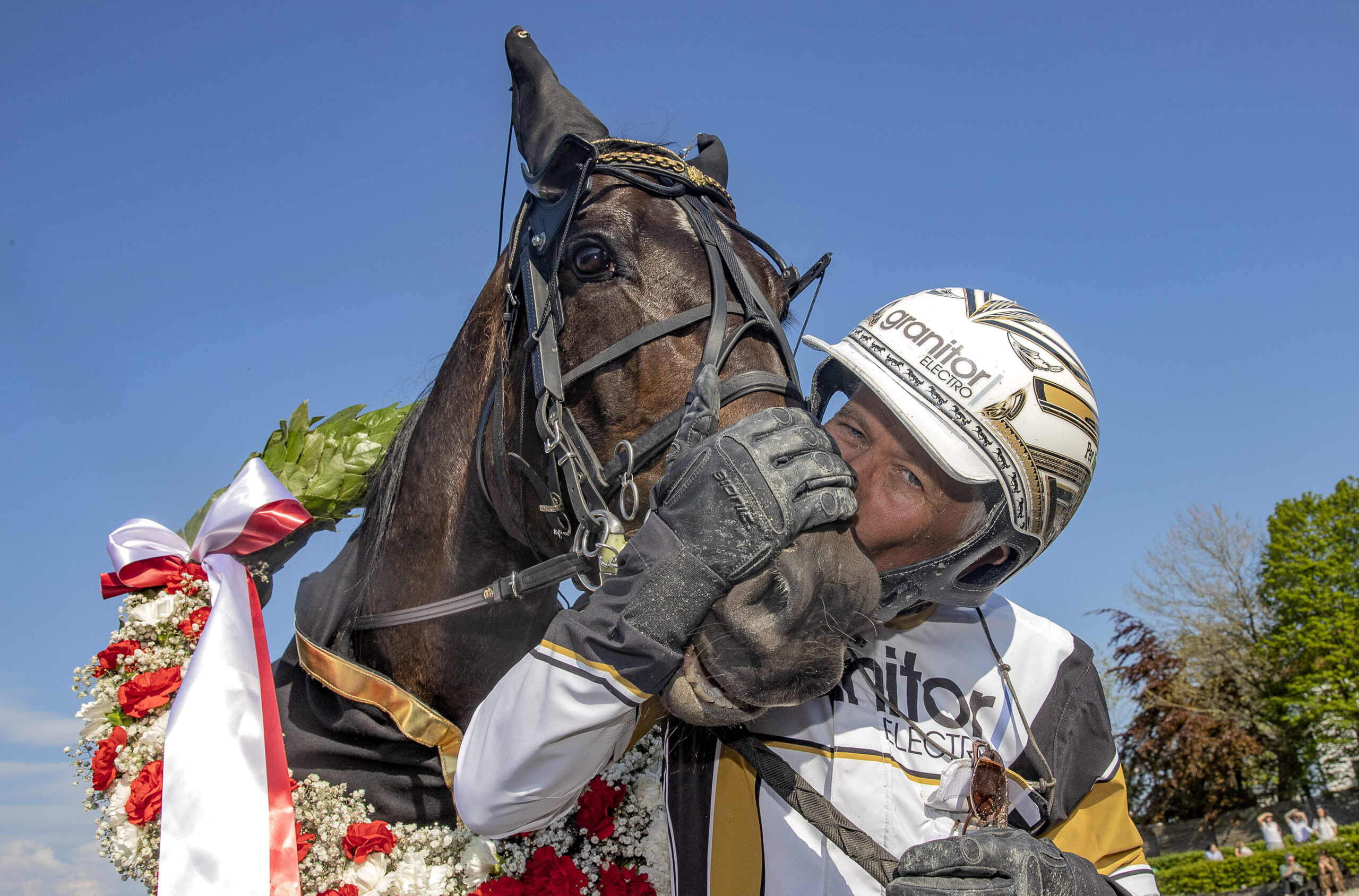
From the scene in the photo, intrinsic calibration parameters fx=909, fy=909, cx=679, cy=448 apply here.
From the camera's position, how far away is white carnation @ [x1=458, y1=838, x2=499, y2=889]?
250 cm

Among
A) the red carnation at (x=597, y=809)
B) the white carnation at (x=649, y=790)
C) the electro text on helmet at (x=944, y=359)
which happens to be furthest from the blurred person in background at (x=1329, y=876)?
the electro text on helmet at (x=944, y=359)

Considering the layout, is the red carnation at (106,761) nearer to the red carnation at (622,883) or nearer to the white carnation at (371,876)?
the white carnation at (371,876)

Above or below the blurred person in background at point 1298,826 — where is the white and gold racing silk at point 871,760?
above

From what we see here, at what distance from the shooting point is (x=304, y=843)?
2.49m

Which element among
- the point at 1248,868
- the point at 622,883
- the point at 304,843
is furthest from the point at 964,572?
the point at 1248,868

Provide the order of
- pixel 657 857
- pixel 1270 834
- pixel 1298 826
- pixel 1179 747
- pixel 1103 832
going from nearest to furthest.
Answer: pixel 1103 832, pixel 657 857, pixel 1298 826, pixel 1270 834, pixel 1179 747

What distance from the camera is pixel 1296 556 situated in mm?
29031

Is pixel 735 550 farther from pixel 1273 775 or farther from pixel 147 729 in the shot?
pixel 1273 775

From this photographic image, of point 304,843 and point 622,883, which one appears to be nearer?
point 304,843

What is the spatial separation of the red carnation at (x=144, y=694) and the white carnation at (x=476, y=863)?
1038 mm

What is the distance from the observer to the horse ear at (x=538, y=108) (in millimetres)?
2705

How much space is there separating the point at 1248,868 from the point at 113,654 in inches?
848

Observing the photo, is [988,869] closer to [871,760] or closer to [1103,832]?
[871,760]

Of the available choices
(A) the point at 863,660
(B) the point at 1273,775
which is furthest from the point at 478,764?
(B) the point at 1273,775
